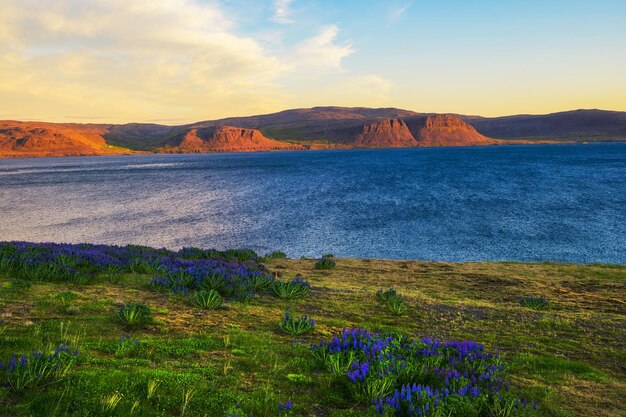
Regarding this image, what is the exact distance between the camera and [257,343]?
642 centimetres

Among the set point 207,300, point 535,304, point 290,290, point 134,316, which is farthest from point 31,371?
point 535,304

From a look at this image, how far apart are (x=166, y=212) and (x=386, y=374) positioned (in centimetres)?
4612

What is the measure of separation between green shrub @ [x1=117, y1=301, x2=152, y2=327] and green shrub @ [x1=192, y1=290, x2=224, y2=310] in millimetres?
1700

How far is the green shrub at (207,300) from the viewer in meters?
8.62

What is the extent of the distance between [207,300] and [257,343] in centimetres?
271

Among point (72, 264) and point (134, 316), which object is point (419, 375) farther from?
point (72, 264)

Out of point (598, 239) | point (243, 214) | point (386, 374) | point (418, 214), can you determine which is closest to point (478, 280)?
point (386, 374)

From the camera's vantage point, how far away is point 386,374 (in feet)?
15.8

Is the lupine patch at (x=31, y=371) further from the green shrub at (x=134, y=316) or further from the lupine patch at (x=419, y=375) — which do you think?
the lupine patch at (x=419, y=375)

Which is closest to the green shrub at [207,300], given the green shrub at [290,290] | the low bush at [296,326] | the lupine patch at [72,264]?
the low bush at [296,326]

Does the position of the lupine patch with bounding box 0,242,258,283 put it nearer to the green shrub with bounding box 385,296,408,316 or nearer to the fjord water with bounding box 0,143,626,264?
the green shrub with bounding box 385,296,408,316

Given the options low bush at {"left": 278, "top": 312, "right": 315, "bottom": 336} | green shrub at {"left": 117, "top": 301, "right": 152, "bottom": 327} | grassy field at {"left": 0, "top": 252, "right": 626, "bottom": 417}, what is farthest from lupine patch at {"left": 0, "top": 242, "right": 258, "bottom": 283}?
low bush at {"left": 278, "top": 312, "right": 315, "bottom": 336}

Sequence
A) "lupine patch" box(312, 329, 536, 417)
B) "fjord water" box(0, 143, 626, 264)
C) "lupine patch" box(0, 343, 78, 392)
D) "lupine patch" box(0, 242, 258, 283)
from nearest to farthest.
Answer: "lupine patch" box(0, 343, 78, 392)
"lupine patch" box(312, 329, 536, 417)
"lupine patch" box(0, 242, 258, 283)
"fjord water" box(0, 143, 626, 264)

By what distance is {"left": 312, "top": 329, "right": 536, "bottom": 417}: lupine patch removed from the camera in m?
4.15
